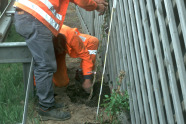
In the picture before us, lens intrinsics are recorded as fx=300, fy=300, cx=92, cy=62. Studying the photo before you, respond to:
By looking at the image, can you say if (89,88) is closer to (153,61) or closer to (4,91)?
(4,91)

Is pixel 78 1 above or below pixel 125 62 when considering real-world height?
above

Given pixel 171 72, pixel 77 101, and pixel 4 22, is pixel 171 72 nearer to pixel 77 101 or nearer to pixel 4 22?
pixel 77 101

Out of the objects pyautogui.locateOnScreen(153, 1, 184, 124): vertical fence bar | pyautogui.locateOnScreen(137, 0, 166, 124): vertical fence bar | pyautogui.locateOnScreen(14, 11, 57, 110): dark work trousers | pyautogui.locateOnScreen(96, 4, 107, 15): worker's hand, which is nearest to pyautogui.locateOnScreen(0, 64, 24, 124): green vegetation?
pyautogui.locateOnScreen(14, 11, 57, 110): dark work trousers

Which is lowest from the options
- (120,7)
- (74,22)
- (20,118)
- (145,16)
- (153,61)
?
(20,118)

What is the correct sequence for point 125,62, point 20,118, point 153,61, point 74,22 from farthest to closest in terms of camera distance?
point 74,22 → point 20,118 → point 125,62 → point 153,61

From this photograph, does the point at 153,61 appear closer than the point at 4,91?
Yes

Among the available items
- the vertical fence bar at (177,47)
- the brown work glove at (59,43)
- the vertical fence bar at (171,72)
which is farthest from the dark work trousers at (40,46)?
the vertical fence bar at (177,47)

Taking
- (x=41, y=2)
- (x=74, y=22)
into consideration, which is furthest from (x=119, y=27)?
(x=74, y=22)

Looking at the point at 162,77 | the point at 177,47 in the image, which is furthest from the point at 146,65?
the point at 177,47

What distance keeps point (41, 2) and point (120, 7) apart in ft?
2.76

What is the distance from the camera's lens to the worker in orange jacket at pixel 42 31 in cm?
319

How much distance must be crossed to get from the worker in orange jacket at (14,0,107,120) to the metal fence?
27.9 inches

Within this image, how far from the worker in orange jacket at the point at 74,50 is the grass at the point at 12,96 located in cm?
57

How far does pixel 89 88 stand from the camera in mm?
3996
